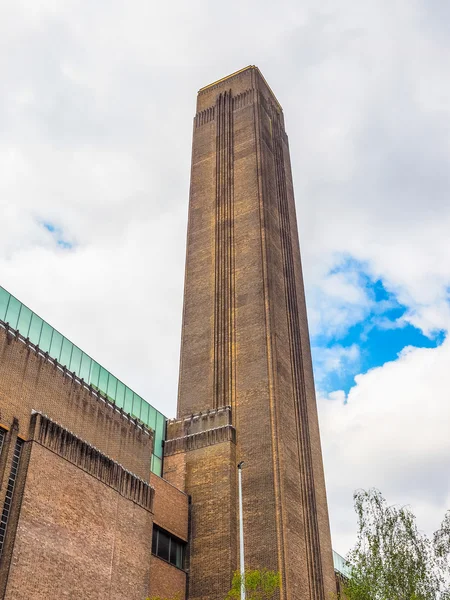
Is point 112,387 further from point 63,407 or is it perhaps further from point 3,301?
point 3,301

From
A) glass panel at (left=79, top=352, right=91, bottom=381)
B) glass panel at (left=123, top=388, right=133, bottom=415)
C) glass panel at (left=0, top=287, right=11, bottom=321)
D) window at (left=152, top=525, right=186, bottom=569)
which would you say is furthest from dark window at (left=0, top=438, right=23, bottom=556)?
glass panel at (left=123, top=388, right=133, bottom=415)

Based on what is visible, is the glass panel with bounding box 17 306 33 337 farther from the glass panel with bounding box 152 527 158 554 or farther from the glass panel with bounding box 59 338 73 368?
the glass panel with bounding box 152 527 158 554

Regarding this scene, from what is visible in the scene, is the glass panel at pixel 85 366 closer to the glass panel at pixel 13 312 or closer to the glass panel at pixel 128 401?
the glass panel at pixel 128 401

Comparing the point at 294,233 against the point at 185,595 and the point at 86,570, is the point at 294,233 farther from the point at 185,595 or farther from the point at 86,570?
the point at 86,570

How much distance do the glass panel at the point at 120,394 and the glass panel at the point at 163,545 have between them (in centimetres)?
751

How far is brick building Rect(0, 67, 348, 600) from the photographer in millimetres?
26547

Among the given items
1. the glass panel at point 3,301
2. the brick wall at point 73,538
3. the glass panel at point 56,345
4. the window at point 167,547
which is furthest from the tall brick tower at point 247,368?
the glass panel at point 3,301

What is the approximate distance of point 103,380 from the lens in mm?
37062

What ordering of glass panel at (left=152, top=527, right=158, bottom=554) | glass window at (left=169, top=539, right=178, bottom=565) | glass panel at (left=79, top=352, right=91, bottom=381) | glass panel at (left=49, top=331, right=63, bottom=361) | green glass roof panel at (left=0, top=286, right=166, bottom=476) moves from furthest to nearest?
glass panel at (left=79, top=352, right=91, bottom=381), glass window at (left=169, top=539, right=178, bottom=565), glass panel at (left=49, top=331, right=63, bottom=361), glass panel at (left=152, top=527, right=158, bottom=554), green glass roof panel at (left=0, top=286, right=166, bottom=476)

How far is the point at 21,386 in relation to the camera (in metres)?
27.8

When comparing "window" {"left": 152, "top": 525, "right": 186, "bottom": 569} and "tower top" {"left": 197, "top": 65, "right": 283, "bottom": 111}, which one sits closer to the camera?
"window" {"left": 152, "top": 525, "right": 186, "bottom": 569}

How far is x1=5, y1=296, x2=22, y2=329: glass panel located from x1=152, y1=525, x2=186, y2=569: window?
12062 mm

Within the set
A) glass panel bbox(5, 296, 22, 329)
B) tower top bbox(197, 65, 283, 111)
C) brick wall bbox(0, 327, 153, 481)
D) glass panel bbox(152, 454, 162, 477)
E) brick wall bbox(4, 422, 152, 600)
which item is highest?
tower top bbox(197, 65, 283, 111)

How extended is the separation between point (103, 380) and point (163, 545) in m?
9.25
